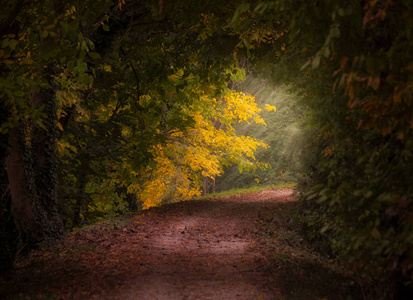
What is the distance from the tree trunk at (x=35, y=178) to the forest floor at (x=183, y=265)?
50 centimetres

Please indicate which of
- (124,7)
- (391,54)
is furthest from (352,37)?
(124,7)

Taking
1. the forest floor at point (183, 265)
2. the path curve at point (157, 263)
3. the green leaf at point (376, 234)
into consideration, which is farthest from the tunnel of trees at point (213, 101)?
the path curve at point (157, 263)

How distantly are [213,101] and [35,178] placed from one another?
7212mm

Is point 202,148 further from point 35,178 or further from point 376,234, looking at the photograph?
point 376,234

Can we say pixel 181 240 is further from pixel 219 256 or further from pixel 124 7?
pixel 124 7

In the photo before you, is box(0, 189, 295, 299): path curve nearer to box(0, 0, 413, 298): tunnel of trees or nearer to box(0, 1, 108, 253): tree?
box(0, 1, 108, 253): tree

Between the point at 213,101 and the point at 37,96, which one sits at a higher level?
the point at 37,96

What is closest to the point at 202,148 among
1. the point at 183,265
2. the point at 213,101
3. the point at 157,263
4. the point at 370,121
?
the point at 213,101

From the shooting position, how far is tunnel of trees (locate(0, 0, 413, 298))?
123 inches

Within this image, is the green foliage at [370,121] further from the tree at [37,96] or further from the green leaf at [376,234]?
the tree at [37,96]

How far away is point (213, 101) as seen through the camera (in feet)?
44.1

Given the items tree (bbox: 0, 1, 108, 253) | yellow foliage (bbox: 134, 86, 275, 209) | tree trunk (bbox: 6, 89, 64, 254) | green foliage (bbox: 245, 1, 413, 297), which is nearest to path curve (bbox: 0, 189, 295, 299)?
tree trunk (bbox: 6, 89, 64, 254)

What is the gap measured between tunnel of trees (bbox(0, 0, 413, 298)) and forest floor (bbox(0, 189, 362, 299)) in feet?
2.41

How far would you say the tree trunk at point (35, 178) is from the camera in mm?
7426
